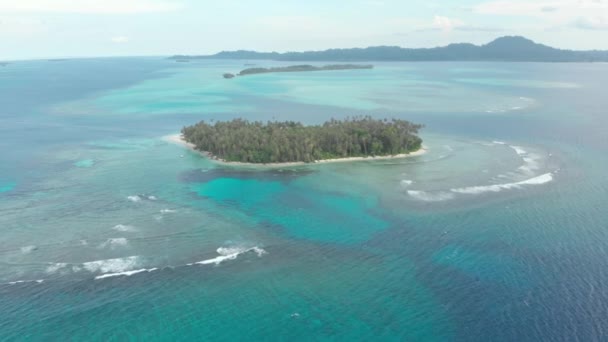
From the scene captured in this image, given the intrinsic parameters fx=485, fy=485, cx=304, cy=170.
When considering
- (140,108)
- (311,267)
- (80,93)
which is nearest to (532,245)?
(311,267)

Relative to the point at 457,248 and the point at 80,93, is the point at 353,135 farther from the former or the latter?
the point at 80,93

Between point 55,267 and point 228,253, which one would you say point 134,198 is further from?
point 228,253

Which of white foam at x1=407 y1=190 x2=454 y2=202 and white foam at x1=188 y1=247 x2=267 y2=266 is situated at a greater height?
white foam at x1=407 y1=190 x2=454 y2=202

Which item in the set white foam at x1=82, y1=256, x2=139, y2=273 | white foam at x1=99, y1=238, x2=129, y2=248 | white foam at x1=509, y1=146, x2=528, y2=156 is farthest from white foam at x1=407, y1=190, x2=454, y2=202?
white foam at x1=99, y1=238, x2=129, y2=248

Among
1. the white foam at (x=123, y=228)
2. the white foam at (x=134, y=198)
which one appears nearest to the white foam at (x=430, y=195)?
the white foam at (x=123, y=228)

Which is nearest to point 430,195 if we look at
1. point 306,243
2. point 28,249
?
point 306,243

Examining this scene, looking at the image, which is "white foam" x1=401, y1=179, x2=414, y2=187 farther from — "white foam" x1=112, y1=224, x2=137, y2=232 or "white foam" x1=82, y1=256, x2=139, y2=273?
"white foam" x1=82, y1=256, x2=139, y2=273
